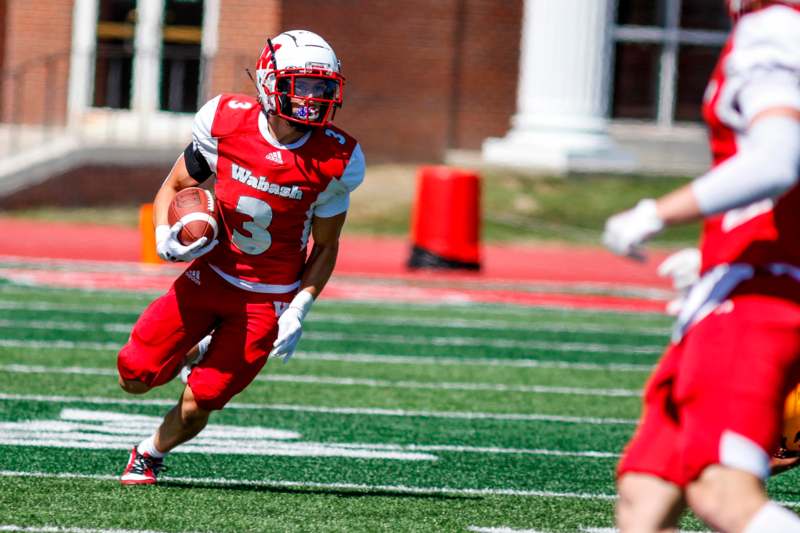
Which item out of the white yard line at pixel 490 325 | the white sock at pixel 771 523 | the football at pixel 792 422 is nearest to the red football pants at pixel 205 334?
the football at pixel 792 422

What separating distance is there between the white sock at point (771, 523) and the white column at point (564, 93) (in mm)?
17639

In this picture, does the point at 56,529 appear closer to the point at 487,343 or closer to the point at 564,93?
the point at 487,343

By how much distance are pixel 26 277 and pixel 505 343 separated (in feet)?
15.3

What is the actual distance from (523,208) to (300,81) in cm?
1490

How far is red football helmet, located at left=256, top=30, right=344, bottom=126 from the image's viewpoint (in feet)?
18.9

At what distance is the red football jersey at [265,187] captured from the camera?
5.90m

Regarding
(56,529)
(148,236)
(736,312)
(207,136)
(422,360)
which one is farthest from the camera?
(148,236)

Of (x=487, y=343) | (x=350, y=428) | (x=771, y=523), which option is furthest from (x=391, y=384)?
(x=771, y=523)

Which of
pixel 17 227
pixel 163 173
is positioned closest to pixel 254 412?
pixel 17 227

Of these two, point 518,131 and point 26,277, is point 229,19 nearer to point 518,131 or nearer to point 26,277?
point 518,131

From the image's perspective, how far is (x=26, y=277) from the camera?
13.4 m

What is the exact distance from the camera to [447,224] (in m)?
15.6

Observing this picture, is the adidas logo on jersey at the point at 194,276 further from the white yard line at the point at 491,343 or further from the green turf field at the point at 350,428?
the white yard line at the point at 491,343

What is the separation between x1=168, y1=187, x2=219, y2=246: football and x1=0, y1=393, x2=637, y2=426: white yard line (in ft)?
7.75
